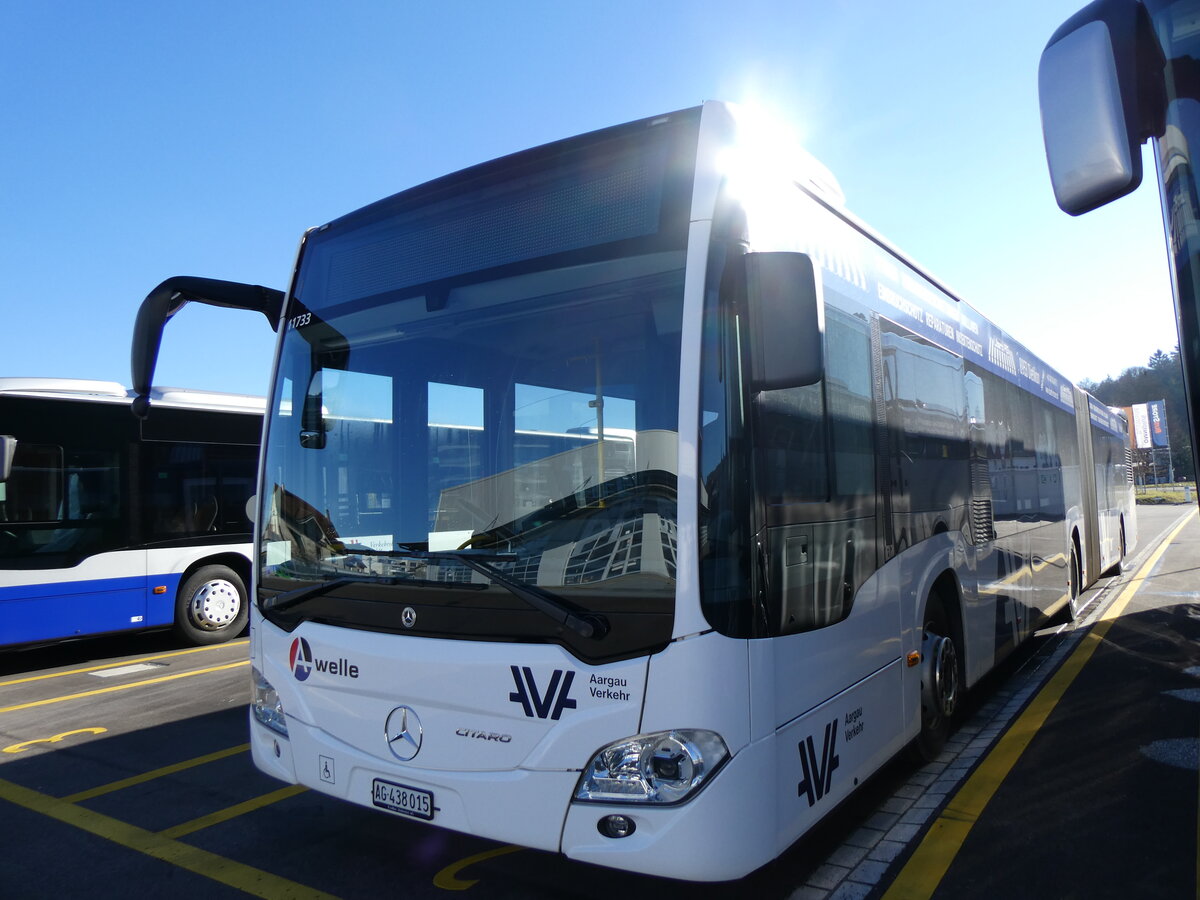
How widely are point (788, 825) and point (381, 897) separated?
5.38 ft

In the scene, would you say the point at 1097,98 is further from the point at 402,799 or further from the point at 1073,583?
the point at 1073,583

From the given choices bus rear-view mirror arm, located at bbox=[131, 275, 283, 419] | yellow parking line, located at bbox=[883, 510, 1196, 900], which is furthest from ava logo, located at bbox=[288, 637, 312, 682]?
yellow parking line, located at bbox=[883, 510, 1196, 900]

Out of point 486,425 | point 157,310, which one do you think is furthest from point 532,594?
point 157,310

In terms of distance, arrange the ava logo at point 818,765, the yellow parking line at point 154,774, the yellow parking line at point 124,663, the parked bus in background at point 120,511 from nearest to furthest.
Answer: the ava logo at point 818,765, the yellow parking line at point 154,774, the yellow parking line at point 124,663, the parked bus in background at point 120,511

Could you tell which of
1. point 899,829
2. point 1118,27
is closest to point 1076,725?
point 899,829

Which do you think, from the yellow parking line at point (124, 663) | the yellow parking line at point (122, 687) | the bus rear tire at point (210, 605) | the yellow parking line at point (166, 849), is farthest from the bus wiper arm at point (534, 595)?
the bus rear tire at point (210, 605)

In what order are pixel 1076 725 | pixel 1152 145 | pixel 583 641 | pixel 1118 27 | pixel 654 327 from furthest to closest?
pixel 1076 725 → pixel 654 327 → pixel 583 641 → pixel 1152 145 → pixel 1118 27

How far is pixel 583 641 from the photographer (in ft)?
9.02

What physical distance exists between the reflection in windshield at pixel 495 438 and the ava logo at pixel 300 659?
0.27 meters

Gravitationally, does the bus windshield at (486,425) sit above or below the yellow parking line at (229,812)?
above

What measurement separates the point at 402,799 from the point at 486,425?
1.42 metres

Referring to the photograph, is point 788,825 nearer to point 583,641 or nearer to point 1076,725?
point 583,641

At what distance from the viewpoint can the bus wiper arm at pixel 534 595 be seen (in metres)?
2.73

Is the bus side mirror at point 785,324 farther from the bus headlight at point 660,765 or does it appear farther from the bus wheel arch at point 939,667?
the bus wheel arch at point 939,667
